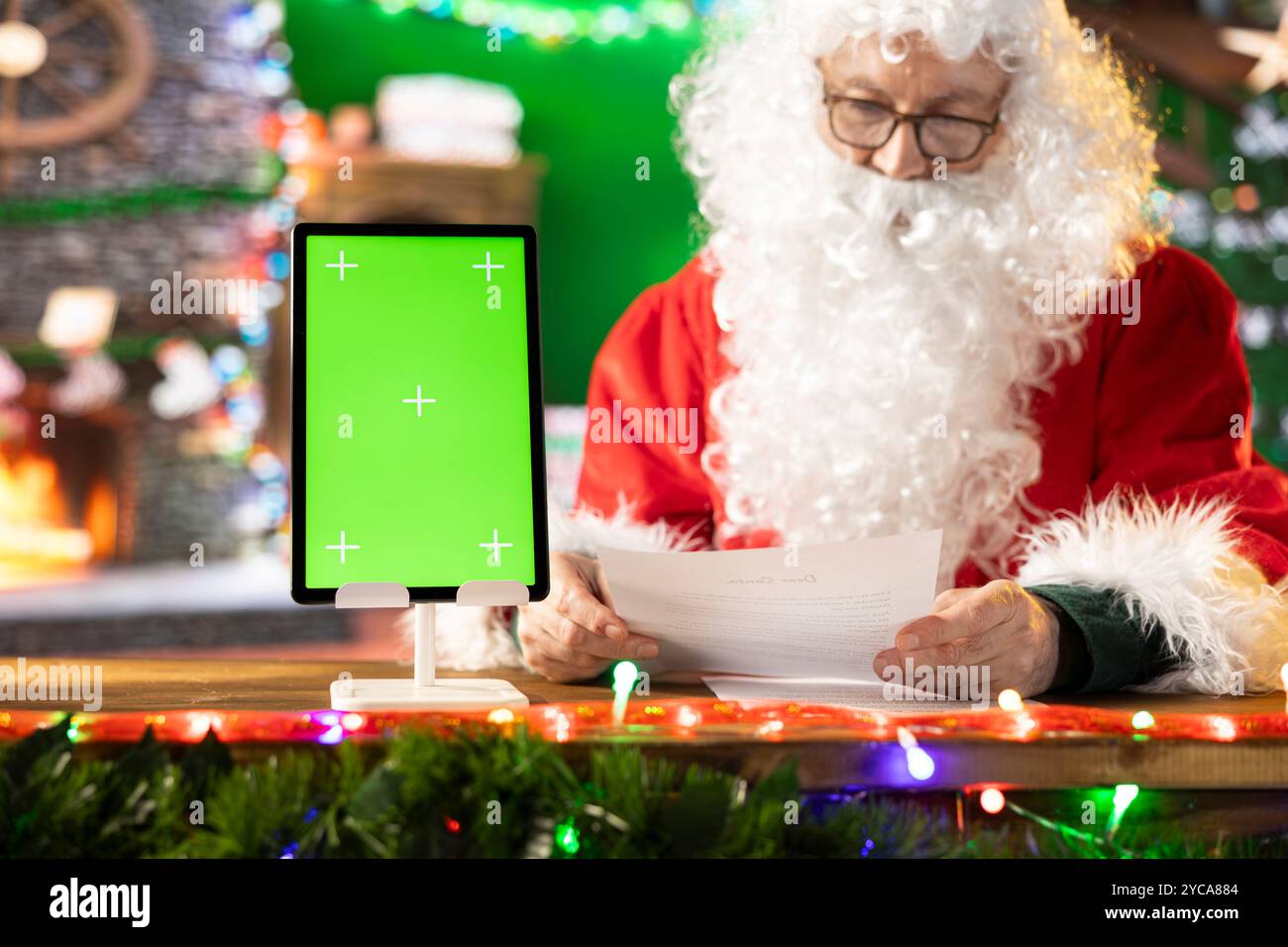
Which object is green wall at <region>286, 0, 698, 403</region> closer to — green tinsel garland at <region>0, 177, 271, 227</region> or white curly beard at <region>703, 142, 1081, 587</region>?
green tinsel garland at <region>0, 177, 271, 227</region>

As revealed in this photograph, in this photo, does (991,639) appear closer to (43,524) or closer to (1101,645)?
(1101,645)

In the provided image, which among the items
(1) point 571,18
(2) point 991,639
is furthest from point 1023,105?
(1) point 571,18

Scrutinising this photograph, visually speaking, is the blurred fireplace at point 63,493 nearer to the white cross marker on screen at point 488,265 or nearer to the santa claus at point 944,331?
the santa claus at point 944,331

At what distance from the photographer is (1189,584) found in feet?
3.67

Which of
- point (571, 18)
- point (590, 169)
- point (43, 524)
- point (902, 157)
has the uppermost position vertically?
point (571, 18)

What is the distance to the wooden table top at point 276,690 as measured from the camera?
860mm

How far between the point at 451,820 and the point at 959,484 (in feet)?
3.22

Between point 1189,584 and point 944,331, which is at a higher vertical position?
point 944,331

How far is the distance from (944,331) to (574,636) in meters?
0.71

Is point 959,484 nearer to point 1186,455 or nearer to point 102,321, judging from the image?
point 1186,455

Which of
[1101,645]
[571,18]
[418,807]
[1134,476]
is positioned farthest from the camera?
[571,18]

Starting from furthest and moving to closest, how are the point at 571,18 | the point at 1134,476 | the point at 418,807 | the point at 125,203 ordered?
the point at 571,18, the point at 125,203, the point at 1134,476, the point at 418,807

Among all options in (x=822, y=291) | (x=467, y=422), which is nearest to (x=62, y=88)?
(x=822, y=291)

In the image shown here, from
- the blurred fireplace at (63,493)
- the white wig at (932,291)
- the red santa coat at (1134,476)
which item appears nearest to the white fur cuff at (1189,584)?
the red santa coat at (1134,476)
